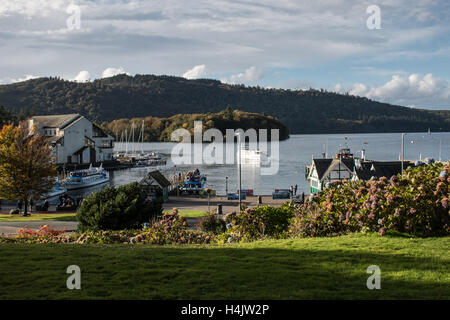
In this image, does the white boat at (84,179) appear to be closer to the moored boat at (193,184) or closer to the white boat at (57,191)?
the white boat at (57,191)

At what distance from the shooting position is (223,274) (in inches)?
317

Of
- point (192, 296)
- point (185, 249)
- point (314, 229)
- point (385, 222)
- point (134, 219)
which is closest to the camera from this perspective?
point (192, 296)

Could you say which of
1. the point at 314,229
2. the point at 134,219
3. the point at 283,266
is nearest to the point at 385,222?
the point at 314,229

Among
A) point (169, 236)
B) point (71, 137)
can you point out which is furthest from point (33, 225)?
point (71, 137)

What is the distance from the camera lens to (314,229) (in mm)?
12875

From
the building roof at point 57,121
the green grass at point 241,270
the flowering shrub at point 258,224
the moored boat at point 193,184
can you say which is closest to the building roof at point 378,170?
the moored boat at point 193,184

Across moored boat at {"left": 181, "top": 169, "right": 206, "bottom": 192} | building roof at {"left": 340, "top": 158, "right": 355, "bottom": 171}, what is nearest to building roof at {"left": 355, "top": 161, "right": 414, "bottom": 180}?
building roof at {"left": 340, "top": 158, "right": 355, "bottom": 171}

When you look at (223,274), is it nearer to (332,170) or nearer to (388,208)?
(388,208)

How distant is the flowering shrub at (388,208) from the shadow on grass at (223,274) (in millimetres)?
2495

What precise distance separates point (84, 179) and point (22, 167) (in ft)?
110

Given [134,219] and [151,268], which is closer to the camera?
[151,268]

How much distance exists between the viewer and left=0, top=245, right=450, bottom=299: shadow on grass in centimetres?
696
